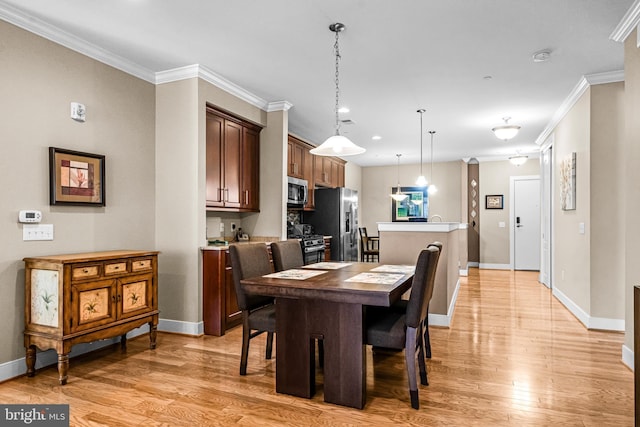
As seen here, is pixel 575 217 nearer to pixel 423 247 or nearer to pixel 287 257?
pixel 423 247

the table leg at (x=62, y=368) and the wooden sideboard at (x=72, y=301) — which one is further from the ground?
the wooden sideboard at (x=72, y=301)

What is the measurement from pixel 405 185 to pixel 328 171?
305cm

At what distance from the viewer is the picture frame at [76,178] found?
3.03m

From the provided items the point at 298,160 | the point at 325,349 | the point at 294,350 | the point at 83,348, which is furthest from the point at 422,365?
the point at 298,160

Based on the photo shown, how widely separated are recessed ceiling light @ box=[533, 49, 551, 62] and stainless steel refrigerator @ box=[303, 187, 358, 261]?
377 centimetres

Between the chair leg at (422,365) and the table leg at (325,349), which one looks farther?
the chair leg at (422,365)

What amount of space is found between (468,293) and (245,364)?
4.23 meters

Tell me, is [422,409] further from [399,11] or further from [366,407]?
[399,11]

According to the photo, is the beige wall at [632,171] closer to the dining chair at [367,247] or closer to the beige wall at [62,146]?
the beige wall at [62,146]

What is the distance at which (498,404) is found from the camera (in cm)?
236

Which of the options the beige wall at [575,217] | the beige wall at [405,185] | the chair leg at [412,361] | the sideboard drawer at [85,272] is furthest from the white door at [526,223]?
the sideboard drawer at [85,272]

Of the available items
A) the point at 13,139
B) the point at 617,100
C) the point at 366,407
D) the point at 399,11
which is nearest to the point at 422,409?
the point at 366,407

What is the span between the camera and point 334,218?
6.76 metres

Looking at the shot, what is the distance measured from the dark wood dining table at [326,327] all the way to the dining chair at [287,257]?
0.62 m
